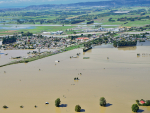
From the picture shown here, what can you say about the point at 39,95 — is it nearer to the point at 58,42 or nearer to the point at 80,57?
the point at 80,57

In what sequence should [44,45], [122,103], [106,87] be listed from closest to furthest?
[122,103]
[106,87]
[44,45]

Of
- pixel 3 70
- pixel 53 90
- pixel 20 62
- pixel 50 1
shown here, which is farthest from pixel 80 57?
pixel 50 1

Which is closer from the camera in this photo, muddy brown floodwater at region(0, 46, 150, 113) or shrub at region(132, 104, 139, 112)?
shrub at region(132, 104, 139, 112)

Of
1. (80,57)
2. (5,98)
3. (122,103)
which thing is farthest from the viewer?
(80,57)

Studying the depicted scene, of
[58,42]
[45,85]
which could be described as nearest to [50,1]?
[58,42]

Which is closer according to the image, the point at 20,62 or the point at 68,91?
the point at 68,91

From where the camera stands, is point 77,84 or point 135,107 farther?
point 77,84

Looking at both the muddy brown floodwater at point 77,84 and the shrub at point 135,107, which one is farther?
the muddy brown floodwater at point 77,84
